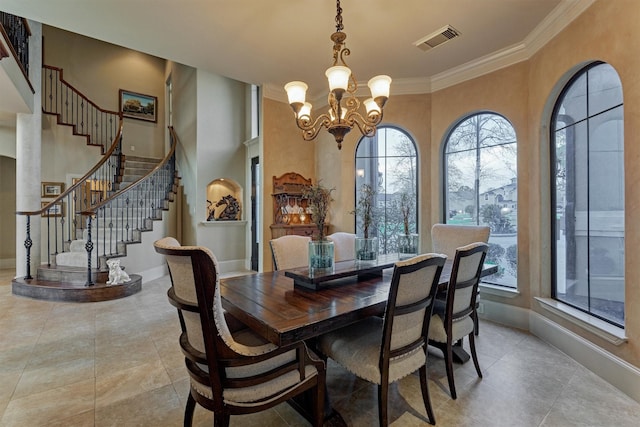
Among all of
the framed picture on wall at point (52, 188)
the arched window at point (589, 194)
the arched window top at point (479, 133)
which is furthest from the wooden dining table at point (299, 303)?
the framed picture on wall at point (52, 188)

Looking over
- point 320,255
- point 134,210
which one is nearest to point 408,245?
point 320,255

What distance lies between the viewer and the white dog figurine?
176 inches

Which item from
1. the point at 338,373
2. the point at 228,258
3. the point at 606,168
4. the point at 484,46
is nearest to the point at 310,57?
the point at 484,46

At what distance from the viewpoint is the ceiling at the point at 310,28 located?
2725 millimetres

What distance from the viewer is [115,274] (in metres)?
4.48

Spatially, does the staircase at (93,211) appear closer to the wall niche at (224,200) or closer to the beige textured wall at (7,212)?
the wall niche at (224,200)

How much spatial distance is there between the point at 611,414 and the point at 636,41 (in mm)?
2521

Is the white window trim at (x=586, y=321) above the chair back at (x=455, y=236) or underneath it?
underneath

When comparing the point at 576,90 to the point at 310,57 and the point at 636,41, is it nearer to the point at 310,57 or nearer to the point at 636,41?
the point at 636,41

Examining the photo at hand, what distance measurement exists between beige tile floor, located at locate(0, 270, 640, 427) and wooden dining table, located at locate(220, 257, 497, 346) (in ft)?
2.45

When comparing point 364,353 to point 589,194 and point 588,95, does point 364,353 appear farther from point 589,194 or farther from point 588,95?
point 588,95

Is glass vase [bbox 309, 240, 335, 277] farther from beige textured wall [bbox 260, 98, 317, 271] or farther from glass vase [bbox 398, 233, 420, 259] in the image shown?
beige textured wall [bbox 260, 98, 317, 271]

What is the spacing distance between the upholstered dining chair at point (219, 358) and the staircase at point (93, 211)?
3714 mm

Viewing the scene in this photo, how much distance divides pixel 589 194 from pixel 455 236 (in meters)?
1.20
